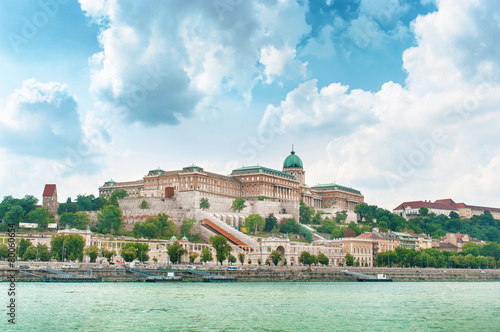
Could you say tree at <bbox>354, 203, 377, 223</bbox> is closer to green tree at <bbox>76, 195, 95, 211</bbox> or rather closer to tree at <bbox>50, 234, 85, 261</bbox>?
green tree at <bbox>76, 195, 95, 211</bbox>

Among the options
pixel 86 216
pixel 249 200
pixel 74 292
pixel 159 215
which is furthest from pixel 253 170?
pixel 74 292

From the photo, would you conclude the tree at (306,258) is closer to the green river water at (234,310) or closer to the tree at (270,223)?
the tree at (270,223)

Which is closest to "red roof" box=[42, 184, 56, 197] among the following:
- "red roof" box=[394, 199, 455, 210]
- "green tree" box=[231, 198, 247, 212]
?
"green tree" box=[231, 198, 247, 212]

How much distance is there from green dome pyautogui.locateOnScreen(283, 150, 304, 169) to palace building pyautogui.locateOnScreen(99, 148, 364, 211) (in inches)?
11.1

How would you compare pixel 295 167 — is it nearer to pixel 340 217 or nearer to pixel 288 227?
pixel 340 217

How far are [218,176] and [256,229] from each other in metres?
20.1

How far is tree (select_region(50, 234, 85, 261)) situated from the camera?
88125 millimetres

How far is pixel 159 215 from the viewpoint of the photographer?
119 m

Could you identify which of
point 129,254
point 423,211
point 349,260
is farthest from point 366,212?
point 129,254

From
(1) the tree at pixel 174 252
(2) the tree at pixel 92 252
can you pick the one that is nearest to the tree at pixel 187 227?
(1) the tree at pixel 174 252

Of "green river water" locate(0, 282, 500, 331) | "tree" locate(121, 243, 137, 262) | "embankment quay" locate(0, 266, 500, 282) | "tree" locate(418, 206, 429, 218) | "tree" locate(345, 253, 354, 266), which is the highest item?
"tree" locate(418, 206, 429, 218)

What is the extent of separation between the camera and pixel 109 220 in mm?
115188

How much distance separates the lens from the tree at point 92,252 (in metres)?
88.7

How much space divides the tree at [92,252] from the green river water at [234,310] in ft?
73.6
